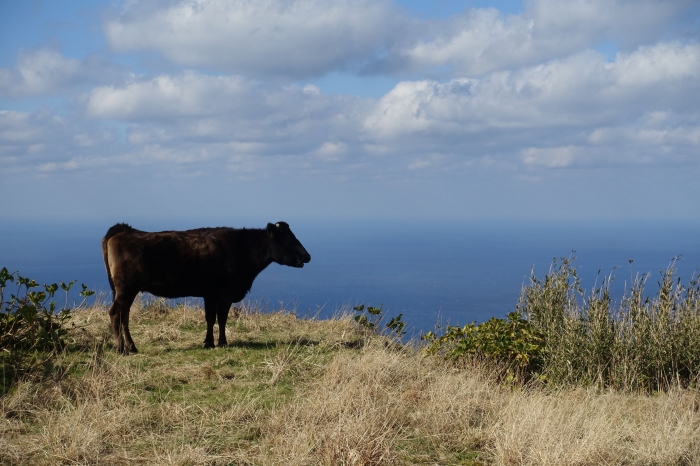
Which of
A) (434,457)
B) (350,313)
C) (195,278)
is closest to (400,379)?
(434,457)

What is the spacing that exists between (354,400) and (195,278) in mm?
4916

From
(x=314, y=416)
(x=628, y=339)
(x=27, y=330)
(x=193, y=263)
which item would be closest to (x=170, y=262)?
(x=193, y=263)

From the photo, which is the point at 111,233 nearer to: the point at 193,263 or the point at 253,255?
the point at 193,263

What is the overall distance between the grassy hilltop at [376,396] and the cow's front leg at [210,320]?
32 cm

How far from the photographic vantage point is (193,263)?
35.2ft

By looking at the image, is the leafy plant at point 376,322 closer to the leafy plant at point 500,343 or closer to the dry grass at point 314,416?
the leafy plant at point 500,343

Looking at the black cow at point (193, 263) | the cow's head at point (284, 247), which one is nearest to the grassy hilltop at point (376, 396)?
the black cow at point (193, 263)

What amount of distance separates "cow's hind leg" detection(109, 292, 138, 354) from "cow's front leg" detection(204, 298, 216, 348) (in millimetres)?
1183

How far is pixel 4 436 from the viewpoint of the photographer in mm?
5809

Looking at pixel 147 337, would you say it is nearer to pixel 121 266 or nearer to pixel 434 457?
pixel 121 266

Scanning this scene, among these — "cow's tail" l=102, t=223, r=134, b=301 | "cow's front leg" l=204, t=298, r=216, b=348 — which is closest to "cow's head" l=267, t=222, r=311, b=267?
"cow's front leg" l=204, t=298, r=216, b=348

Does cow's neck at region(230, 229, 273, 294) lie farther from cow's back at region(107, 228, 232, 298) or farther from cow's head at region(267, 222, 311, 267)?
cow's back at region(107, 228, 232, 298)

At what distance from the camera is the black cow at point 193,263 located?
33.0ft

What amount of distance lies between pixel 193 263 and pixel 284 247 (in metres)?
1.90
